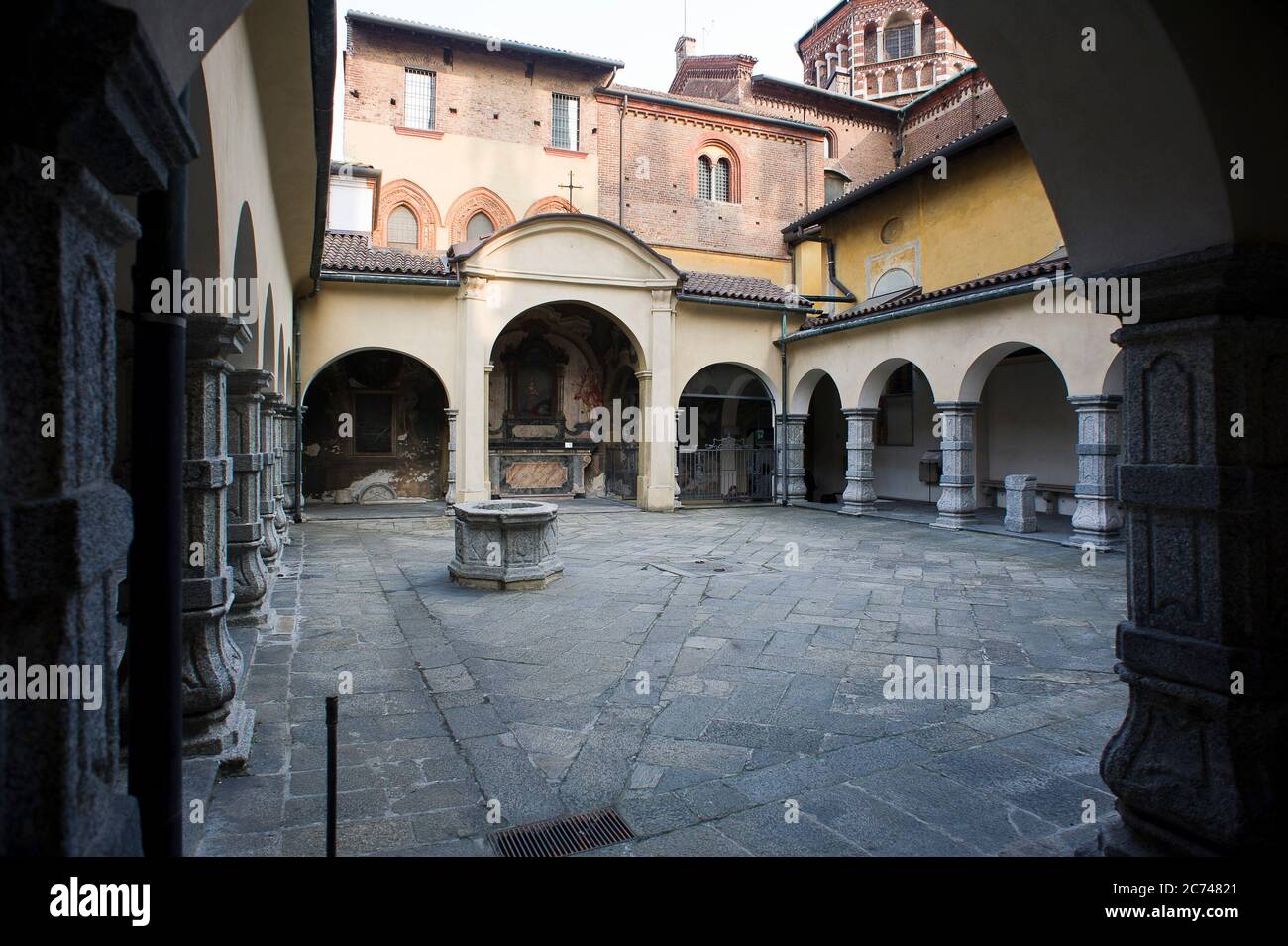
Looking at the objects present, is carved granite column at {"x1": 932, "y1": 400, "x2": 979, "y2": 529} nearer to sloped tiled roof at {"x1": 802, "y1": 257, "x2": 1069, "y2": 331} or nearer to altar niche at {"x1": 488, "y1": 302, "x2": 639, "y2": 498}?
sloped tiled roof at {"x1": 802, "y1": 257, "x2": 1069, "y2": 331}

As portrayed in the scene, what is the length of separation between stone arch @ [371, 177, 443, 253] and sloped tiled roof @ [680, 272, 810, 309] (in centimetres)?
726

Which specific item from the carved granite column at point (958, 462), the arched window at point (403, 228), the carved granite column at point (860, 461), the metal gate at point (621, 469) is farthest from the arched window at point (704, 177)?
the carved granite column at point (958, 462)

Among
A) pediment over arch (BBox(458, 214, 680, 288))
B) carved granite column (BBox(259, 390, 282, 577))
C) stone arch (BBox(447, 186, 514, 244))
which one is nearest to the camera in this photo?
carved granite column (BBox(259, 390, 282, 577))

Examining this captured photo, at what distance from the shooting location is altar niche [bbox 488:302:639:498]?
1723 centimetres

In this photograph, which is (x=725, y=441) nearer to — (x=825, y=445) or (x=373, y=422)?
(x=825, y=445)

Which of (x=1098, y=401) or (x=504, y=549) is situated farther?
(x=1098, y=401)

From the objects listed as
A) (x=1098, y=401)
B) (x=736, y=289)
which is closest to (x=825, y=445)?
(x=736, y=289)

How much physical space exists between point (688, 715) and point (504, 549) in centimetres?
358

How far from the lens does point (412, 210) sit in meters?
19.0

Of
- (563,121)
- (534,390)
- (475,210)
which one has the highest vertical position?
(563,121)

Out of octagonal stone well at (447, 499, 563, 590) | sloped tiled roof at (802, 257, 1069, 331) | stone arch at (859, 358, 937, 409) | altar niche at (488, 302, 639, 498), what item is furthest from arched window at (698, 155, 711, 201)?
octagonal stone well at (447, 499, 563, 590)

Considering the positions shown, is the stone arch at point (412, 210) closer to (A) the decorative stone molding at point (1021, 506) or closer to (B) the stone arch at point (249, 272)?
(B) the stone arch at point (249, 272)

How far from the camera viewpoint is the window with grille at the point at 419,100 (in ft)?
62.2

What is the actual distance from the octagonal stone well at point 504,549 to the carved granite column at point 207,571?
353cm
